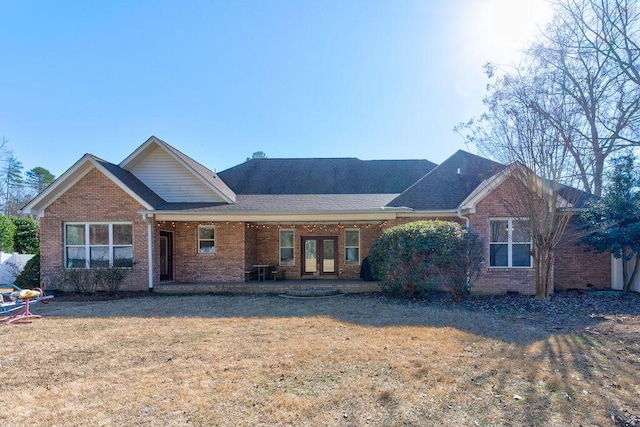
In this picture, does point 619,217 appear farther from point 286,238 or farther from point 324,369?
point 286,238

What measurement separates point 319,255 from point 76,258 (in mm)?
9025

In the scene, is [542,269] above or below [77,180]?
below

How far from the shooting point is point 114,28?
1159 centimetres

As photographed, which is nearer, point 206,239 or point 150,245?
point 150,245

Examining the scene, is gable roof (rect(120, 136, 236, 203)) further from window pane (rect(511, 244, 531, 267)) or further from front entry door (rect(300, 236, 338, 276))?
window pane (rect(511, 244, 531, 267))

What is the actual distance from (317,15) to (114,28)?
664 centimetres

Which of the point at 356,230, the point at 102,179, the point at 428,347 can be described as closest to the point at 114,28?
the point at 102,179

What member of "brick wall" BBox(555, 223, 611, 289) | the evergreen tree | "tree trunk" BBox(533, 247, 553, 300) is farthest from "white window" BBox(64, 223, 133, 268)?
the evergreen tree

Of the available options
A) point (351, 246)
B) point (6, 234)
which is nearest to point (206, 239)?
point (351, 246)

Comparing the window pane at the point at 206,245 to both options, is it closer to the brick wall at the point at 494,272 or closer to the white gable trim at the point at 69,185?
the white gable trim at the point at 69,185

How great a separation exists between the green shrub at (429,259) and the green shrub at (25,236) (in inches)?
825

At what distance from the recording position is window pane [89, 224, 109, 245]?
12.4 metres

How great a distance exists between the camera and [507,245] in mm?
11531

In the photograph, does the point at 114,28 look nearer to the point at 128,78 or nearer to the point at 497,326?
the point at 128,78
